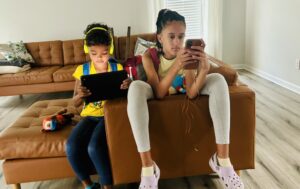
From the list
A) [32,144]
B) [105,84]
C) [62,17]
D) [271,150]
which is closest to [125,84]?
[105,84]

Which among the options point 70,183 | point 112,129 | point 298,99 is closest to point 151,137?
point 112,129

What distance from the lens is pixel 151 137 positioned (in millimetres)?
1541

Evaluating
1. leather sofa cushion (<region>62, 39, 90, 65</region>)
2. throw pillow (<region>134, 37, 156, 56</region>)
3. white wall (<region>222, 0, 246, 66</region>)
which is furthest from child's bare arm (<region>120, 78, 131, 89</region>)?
white wall (<region>222, 0, 246, 66</region>)

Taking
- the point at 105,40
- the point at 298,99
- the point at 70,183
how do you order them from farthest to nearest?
1. the point at 298,99
2. the point at 70,183
3. the point at 105,40

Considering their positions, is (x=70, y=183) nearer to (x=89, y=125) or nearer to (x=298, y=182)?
(x=89, y=125)

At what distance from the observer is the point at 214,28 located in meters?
4.61

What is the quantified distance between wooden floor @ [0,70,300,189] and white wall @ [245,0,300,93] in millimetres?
304

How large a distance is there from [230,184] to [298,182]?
1.85 feet

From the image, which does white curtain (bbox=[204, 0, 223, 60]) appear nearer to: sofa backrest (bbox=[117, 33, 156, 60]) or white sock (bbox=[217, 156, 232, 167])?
sofa backrest (bbox=[117, 33, 156, 60])

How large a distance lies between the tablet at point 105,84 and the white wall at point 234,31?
3.60 m

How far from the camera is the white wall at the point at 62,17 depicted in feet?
14.2

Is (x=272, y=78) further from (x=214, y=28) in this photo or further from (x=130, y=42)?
(x=130, y=42)

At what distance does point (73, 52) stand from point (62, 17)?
69 centimetres

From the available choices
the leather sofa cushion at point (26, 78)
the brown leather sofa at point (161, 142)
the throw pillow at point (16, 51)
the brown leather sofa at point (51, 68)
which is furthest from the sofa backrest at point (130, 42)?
the brown leather sofa at point (161, 142)
